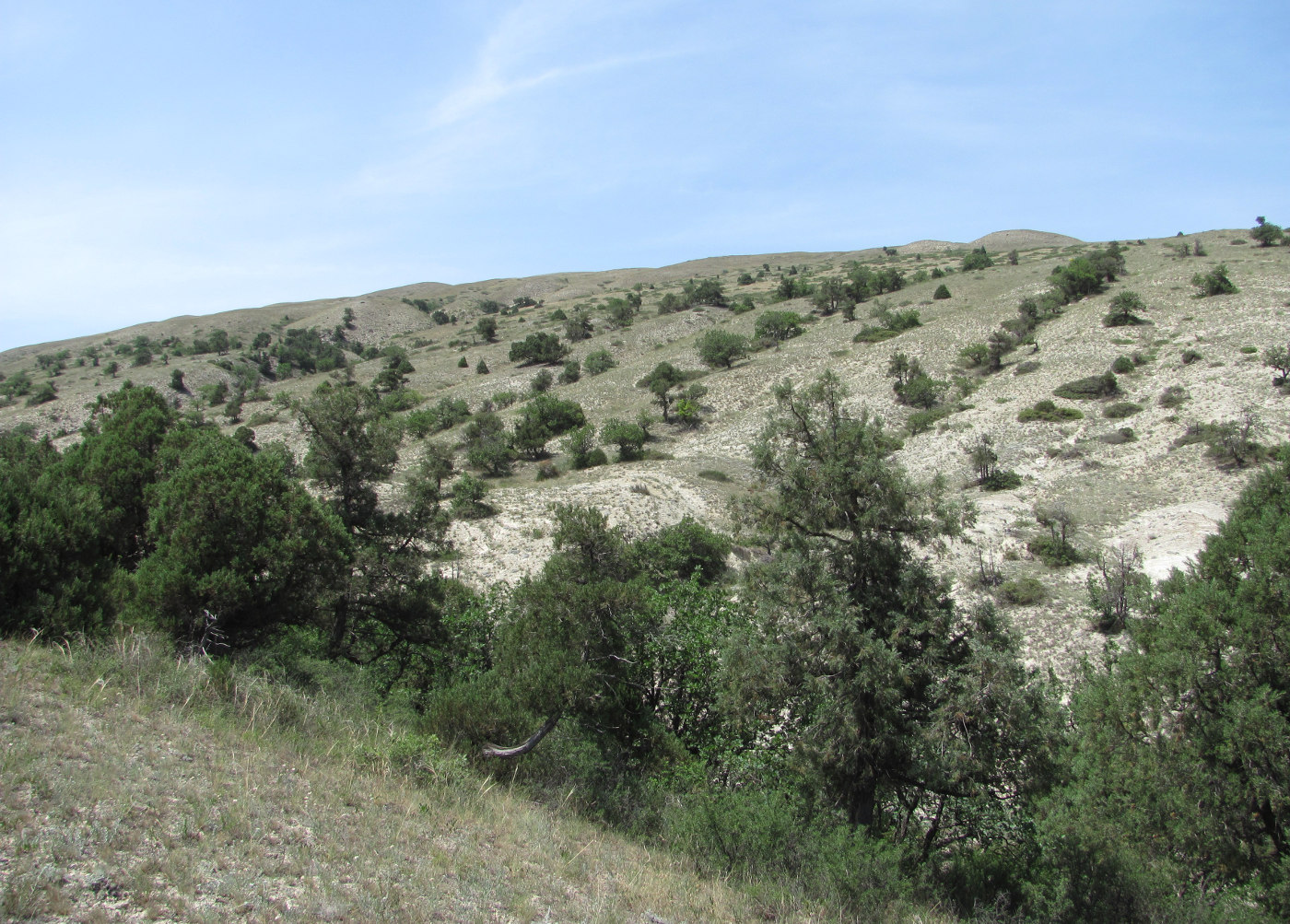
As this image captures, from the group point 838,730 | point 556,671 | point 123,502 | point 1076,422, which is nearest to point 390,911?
point 556,671

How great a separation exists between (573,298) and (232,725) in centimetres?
10241

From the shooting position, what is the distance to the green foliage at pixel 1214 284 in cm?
4291

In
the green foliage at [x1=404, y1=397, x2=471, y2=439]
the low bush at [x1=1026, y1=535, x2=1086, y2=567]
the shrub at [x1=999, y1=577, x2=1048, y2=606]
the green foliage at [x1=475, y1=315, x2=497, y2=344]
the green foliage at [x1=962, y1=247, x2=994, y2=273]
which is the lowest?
the shrub at [x1=999, y1=577, x2=1048, y2=606]

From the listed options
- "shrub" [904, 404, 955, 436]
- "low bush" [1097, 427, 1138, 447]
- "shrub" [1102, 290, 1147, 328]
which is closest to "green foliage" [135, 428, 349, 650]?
"shrub" [904, 404, 955, 436]

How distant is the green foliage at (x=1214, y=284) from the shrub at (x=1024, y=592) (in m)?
34.6

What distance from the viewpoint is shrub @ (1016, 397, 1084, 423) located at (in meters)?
34.0

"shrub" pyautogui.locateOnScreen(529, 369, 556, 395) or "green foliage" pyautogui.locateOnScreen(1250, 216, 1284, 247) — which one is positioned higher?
"green foliage" pyautogui.locateOnScreen(1250, 216, 1284, 247)

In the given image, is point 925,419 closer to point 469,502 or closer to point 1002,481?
point 1002,481

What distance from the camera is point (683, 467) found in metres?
33.2

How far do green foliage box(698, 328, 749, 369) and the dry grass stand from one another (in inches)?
1780

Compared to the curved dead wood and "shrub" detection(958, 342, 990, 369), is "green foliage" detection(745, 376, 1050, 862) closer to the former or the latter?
the curved dead wood

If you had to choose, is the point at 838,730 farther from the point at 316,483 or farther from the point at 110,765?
the point at 316,483

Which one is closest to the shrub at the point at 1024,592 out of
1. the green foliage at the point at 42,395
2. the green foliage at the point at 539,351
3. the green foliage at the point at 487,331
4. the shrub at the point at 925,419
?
the shrub at the point at 925,419

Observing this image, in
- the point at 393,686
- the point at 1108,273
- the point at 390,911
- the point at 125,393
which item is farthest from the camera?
the point at 1108,273
